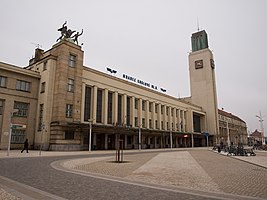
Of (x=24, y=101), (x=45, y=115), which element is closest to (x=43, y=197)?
(x=45, y=115)

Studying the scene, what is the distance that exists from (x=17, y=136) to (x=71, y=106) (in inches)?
363

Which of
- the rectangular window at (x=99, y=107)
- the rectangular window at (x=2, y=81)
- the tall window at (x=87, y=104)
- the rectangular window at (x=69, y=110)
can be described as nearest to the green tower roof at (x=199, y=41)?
the rectangular window at (x=99, y=107)

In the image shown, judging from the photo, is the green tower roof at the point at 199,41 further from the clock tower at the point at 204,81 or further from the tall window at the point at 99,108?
the tall window at the point at 99,108

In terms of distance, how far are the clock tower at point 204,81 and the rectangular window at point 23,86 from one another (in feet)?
214

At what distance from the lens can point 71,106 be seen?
37812mm

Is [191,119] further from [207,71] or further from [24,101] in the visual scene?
[24,101]

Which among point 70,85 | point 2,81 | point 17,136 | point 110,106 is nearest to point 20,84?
point 2,81

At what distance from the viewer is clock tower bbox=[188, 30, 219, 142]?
85.0 meters

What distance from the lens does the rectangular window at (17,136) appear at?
114 feet

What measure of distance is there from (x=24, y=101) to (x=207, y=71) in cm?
Result: 6976

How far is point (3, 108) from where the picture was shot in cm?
3425

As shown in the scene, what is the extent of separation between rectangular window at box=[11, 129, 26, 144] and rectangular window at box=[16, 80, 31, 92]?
665cm

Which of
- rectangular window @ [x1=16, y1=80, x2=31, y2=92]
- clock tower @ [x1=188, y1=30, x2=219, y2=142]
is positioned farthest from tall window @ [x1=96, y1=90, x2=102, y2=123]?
clock tower @ [x1=188, y1=30, x2=219, y2=142]

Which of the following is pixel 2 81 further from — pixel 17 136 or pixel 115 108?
pixel 115 108
